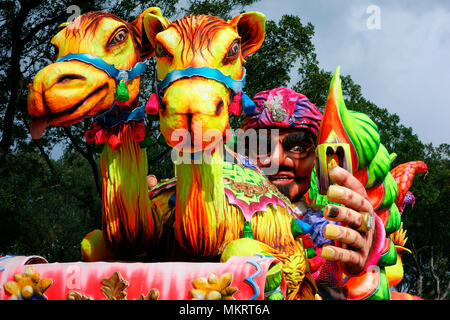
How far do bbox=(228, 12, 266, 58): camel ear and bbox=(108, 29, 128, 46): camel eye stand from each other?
0.67 m

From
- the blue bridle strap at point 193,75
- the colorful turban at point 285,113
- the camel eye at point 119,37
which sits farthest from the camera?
the colorful turban at point 285,113

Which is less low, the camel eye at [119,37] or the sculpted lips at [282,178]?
the camel eye at [119,37]

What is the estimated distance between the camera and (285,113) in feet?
15.9

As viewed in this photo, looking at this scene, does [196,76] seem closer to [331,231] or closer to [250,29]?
[250,29]

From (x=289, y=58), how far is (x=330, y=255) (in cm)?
832

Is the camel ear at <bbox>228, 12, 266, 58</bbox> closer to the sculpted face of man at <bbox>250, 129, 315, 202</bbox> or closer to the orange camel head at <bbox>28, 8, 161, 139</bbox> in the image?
the orange camel head at <bbox>28, 8, 161, 139</bbox>

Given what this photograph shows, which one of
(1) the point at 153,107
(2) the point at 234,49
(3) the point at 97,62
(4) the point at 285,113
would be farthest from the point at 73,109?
(4) the point at 285,113

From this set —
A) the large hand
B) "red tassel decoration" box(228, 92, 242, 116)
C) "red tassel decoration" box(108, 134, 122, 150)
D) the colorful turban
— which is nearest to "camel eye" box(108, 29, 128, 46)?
"red tassel decoration" box(108, 134, 122, 150)

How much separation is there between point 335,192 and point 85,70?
1579 millimetres

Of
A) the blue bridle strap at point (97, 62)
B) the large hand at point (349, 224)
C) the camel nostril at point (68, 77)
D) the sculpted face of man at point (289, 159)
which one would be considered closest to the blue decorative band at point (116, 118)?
the blue bridle strap at point (97, 62)

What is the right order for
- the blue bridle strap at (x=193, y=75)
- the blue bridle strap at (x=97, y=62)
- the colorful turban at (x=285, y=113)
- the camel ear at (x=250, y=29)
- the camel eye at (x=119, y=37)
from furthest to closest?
A: the colorful turban at (x=285, y=113) → the camel ear at (x=250, y=29) → the camel eye at (x=119, y=37) → the blue bridle strap at (x=97, y=62) → the blue bridle strap at (x=193, y=75)

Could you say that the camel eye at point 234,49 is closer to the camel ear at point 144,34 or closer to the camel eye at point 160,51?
the camel eye at point 160,51

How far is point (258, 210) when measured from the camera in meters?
3.60

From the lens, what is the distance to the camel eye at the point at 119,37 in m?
3.33
